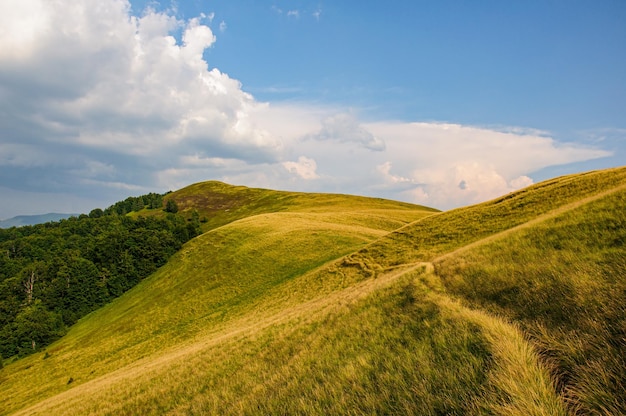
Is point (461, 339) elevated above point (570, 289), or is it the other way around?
point (570, 289)

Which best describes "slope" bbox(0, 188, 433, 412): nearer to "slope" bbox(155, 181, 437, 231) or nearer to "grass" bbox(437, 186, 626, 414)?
"grass" bbox(437, 186, 626, 414)

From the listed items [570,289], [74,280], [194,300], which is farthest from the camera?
[74,280]

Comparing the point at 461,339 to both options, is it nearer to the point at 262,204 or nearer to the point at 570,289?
the point at 570,289

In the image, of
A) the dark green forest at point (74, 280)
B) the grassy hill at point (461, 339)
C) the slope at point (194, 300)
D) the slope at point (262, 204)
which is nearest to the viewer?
the grassy hill at point (461, 339)

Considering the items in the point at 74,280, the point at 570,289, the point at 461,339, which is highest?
the point at 570,289

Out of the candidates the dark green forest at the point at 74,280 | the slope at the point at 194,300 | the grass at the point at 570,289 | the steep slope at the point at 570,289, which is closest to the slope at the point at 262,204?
the slope at the point at 194,300

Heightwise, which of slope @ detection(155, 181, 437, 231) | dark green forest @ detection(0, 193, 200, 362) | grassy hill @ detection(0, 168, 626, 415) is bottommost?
dark green forest @ detection(0, 193, 200, 362)

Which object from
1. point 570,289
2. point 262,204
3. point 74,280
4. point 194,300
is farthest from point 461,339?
point 262,204

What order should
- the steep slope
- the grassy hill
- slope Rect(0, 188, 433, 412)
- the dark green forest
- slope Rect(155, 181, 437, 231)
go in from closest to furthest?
the steep slope, the grassy hill, slope Rect(0, 188, 433, 412), the dark green forest, slope Rect(155, 181, 437, 231)

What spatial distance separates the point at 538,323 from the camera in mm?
8125

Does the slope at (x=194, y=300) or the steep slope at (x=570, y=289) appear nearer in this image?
the steep slope at (x=570, y=289)

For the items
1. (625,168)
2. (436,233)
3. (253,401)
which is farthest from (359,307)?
(625,168)

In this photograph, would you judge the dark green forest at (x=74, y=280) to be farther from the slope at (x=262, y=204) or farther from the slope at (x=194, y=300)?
the slope at (x=262, y=204)

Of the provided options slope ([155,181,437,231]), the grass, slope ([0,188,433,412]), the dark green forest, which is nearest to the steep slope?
the grass
